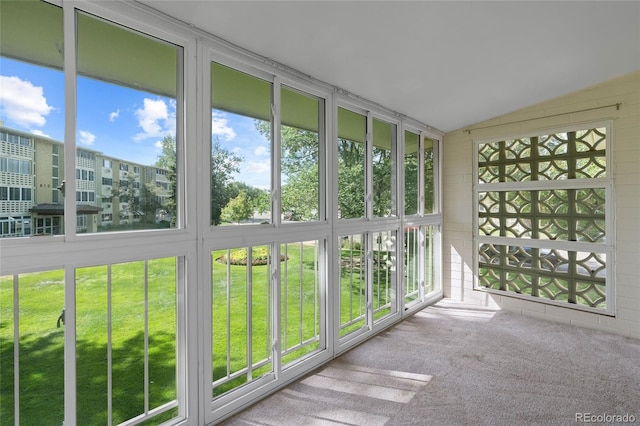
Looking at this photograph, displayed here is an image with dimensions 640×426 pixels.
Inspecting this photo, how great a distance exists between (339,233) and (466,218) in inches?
90.2

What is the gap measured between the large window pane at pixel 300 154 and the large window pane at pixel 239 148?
19 cm

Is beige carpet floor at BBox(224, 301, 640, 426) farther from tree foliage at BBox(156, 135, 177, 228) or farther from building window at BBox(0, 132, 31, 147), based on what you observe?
building window at BBox(0, 132, 31, 147)

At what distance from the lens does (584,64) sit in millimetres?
2879

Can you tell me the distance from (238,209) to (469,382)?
6.83ft

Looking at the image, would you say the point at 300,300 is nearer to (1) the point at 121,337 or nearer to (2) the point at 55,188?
(1) the point at 121,337

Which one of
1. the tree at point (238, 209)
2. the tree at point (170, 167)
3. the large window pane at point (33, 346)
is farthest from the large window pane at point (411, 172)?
the large window pane at point (33, 346)

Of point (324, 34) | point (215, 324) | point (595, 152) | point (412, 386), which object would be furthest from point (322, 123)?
point (595, 152)

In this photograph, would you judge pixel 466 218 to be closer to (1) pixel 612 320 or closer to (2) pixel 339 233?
(1) pixel 612 320

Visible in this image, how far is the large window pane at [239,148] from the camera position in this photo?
2.09 metres

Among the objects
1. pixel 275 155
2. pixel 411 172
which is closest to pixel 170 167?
pixel 275 155

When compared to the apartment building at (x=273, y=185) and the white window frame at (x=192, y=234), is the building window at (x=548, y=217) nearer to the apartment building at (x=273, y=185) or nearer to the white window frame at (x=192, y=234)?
the apartment building at (x=273, y=185)

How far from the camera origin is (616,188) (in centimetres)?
335

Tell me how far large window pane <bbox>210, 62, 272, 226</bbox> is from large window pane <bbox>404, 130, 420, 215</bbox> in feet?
6.90

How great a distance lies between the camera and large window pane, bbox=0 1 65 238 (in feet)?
4.52
